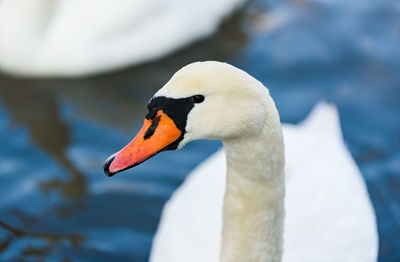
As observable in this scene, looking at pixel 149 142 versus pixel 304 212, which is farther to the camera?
pixel 304 212

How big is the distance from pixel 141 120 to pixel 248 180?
3.30 metres

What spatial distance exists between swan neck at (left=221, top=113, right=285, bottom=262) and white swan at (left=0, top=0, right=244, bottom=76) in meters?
3.72

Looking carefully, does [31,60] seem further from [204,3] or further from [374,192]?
[374,192]

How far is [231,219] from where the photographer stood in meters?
3.48

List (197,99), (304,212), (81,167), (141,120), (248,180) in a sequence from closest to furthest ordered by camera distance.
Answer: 1. (197,99)
2. (248,180)
3. (304,212)
4. (81,167)
5. (141,120)

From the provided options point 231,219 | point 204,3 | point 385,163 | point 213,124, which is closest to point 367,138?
point 385,163

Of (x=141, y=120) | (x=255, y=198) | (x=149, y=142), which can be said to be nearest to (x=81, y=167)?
(x=141, y=120)

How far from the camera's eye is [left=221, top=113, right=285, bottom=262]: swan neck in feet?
10.5

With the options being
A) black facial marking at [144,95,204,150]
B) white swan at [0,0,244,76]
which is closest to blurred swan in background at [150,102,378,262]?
black facial marking at [144,95,204,150]

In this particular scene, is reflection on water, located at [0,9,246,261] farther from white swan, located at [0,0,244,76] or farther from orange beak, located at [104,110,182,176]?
orange beak, located at [104,110,182,176]

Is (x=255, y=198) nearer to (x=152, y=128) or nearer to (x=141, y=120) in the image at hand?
(x=152, y=128)

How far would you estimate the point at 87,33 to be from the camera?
6.95 metres

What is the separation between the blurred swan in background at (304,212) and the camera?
429 centimetres

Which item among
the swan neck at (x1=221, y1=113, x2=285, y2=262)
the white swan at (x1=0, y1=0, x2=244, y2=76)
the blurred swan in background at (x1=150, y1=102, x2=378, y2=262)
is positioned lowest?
the swan neck at (x1=221, y1=113, x2=285, y2=262)
